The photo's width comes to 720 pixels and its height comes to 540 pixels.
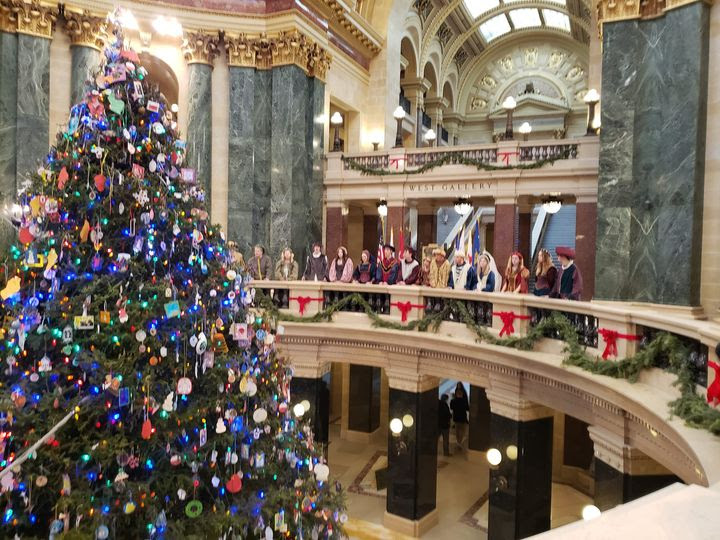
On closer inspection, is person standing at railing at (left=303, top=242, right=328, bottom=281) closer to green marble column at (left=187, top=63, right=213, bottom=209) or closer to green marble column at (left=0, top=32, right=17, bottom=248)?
green marble column at (left=187, top=63, right=213, bottom=209)

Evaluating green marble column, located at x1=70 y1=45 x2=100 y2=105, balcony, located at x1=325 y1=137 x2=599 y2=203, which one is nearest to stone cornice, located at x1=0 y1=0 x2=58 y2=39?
green marble column, located at x1=70 y1=45 x2=100 y2=105

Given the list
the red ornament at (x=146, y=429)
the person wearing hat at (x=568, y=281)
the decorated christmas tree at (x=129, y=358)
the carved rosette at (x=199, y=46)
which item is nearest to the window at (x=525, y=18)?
the carved rosette at (x=199, y=46)

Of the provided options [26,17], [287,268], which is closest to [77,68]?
[26,17]

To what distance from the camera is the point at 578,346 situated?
7277mm

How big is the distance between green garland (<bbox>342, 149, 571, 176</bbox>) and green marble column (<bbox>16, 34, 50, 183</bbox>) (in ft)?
28.0

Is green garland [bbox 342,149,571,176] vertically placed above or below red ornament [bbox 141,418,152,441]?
above

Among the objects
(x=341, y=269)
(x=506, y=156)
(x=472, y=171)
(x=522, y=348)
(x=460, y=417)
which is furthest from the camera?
(x=472, y=171)

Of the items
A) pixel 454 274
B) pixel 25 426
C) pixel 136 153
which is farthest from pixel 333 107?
pixel 25 426

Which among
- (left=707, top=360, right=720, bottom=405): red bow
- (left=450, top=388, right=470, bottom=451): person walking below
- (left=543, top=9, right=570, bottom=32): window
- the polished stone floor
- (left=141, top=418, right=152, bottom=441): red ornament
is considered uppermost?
(left=543, top=9, right=570, bottom=32): window

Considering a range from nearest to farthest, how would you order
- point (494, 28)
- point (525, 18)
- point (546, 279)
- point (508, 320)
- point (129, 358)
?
point (129, 358)
point (508, 320)
point (546, 279)
point (525, 18)
point (494, 28)

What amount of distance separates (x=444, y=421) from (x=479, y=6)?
2410 centimetres

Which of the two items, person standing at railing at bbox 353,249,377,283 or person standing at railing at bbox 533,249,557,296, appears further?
person standing at railing at bbox 353,249,377,283

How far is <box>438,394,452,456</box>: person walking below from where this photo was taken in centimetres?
1363

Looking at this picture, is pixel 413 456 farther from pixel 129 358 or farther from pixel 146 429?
pixel 129 358
